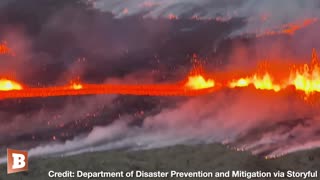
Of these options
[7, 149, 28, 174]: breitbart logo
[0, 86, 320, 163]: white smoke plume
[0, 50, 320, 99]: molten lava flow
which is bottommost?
[7, 149, 28, 174]: breitbart logo

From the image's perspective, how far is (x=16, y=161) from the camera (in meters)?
4.37

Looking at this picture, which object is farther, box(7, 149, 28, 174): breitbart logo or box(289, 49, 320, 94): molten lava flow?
box(289, 49, 320, 94): molten lava flow

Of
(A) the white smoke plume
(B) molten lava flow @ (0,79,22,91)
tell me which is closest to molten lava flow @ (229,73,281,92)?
(A) the white smoke plume

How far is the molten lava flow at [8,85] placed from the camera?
14.8 feet

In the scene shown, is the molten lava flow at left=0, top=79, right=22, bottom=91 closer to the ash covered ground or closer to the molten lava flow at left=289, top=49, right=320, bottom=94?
the ash covered ground

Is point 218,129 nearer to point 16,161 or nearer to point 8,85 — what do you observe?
point 16,161

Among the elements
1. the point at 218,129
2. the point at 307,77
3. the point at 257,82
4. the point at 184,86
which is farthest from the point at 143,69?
the point at 307,77

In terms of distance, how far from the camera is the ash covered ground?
4.46 meters

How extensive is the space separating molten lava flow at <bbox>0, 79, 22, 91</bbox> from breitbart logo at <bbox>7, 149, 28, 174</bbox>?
467mm

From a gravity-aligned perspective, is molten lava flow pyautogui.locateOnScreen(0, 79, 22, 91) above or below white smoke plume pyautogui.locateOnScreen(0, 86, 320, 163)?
above

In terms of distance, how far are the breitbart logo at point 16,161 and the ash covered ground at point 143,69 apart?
6 centimetres

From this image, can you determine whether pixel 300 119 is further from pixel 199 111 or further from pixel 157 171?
pixel 157 171

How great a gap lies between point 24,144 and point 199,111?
1.28 meters

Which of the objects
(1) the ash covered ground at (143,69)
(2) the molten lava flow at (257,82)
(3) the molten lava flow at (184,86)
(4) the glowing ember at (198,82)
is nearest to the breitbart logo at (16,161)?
(1) the ash covered ground at (143,69)
